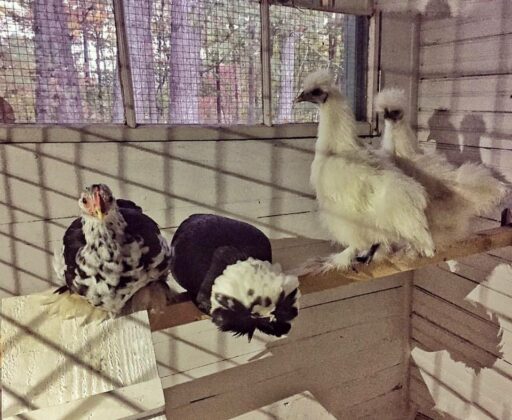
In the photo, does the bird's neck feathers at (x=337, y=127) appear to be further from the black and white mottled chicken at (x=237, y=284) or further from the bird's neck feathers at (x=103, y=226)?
the bird's neck feathers at (x=103, y=226)

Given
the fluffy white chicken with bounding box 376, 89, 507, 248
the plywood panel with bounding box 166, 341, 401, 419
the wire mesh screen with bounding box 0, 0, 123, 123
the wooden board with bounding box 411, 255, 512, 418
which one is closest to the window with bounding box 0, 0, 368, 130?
the wire mesh screen with bounding box 0, 0, 123, 123

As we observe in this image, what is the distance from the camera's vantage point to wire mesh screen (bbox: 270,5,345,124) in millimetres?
1105

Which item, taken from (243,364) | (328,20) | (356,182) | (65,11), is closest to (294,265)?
(243,364)

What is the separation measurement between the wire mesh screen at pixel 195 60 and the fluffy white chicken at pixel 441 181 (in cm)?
36

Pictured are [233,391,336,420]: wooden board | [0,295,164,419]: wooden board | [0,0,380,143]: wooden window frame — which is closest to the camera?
[0,295,164,419]: wooden board

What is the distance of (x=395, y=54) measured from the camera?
121 centimetres

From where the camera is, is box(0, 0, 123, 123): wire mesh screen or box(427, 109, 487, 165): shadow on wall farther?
box(427, 109, 487, 165): shadow on wall

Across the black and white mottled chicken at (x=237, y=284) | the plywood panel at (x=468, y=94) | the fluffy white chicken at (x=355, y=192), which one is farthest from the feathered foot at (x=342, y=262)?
the plywood panel at (x=468, y=94)

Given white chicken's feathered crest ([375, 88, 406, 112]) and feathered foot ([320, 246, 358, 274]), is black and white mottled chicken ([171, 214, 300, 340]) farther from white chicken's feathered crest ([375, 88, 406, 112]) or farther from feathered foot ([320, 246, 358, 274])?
white chicken's feathered crest ([375, 88, 406, 112])

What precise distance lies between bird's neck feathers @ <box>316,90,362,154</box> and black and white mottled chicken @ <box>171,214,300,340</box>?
10.8 inches

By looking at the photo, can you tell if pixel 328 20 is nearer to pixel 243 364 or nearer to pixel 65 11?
pixel 65 11

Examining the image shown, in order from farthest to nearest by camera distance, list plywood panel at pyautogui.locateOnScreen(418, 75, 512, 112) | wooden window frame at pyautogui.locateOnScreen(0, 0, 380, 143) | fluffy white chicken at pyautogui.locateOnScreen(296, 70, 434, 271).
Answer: plywood panel at pyautogui.locateOnScreen(418, 75, 512, 112), wooden window frame at pyautogui.locateOnScreen(0, 0, 380, 143), fluffy white chicken at pyautogui.locateOnScreen(296, 70, 434, 271)

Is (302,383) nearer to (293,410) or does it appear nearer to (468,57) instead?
(293,410)

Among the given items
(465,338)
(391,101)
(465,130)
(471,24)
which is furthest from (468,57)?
(465,338)
